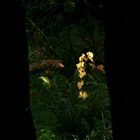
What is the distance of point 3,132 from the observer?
158 inches

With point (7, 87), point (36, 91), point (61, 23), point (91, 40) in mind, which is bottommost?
point (7, 87)

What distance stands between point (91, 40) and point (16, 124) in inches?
291

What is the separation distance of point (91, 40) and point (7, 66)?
7464 millimetres

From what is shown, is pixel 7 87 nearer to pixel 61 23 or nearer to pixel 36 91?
pixel 36 91

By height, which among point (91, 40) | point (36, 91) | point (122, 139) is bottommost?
point (122, 139)

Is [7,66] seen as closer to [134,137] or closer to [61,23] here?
[134,137]

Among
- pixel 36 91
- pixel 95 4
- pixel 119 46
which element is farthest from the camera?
pixel 95 4

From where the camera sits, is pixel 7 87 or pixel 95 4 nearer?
pixel 7 87

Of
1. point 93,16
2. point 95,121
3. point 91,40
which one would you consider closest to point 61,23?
point 93,16

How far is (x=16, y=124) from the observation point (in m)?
4.05

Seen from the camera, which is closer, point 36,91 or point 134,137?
point 134,137

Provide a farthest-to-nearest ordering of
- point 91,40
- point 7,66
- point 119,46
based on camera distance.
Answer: point 91,40 < point 7,66 < point 119,46

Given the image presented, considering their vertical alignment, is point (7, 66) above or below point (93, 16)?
below

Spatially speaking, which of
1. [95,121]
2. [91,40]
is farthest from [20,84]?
[91,40]
